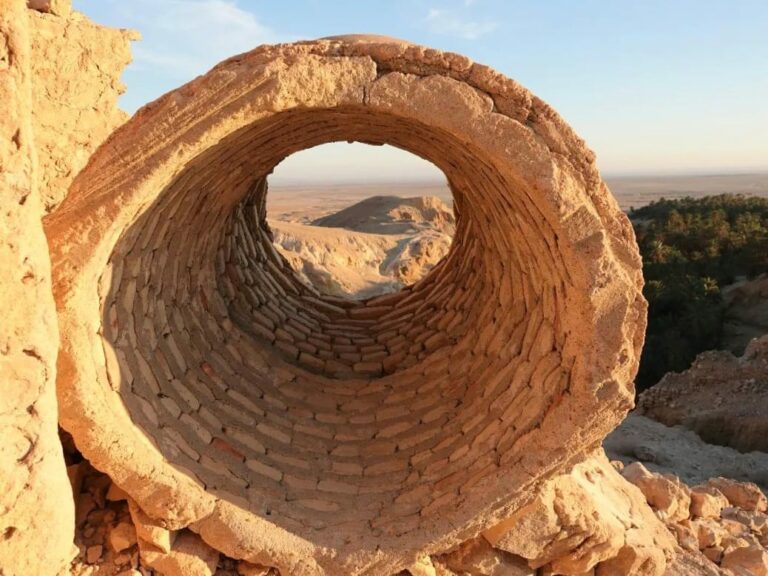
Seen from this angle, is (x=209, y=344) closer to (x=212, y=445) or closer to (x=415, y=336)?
(x=212, y=445)

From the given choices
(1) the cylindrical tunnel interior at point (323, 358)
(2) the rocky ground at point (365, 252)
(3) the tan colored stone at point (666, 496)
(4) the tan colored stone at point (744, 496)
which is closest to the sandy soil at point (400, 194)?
(2) the rocky ground at point (365, 252)

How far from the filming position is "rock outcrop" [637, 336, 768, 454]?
351 inches

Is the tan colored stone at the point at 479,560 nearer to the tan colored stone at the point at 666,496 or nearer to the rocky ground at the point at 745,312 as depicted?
the tan colored stone at the point at 666,496

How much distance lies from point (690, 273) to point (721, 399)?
1059 centimetres

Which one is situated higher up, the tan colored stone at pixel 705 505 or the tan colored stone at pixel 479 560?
the tan colored stone at pixel 479 560

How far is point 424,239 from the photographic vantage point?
1271 centimetres

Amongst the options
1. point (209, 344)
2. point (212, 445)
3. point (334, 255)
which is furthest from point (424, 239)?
point (212, 445)

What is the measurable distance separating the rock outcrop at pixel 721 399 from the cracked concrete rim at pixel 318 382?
6.22 m

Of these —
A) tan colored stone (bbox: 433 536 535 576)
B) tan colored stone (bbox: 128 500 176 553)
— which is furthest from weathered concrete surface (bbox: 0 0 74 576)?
tan colored stone (bbox: 433 536 535 576)

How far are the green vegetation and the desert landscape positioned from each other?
1081 cm

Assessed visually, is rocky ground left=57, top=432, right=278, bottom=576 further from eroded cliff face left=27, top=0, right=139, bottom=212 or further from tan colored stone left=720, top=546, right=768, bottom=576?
tan colored stone left=720, top=546, right=768, bottom=576

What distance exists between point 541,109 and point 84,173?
1.94 meters

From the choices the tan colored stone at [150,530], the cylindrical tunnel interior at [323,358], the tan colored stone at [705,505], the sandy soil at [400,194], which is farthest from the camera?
the sandy soil at [400,194]

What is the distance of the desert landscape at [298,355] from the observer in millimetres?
2635
